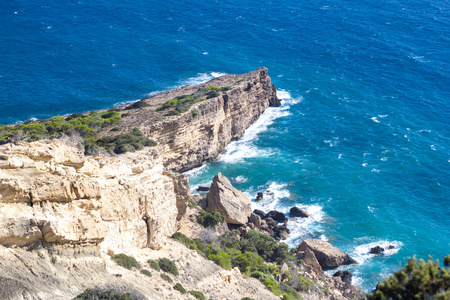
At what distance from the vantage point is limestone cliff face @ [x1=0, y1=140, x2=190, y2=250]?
2595cm

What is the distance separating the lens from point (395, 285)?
2042 centimetres

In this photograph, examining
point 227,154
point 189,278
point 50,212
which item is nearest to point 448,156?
point 227,154

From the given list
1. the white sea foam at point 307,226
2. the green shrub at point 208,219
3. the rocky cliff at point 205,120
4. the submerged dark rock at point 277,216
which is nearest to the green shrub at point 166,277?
the green shrub at point 208,219

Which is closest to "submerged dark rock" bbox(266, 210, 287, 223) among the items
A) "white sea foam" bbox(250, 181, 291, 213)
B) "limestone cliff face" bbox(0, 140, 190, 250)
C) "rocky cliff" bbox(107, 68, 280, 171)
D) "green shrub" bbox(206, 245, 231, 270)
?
"white sea foam" bbox(250, 181, 291, 213)

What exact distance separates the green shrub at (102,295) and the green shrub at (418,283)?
45.5 ft

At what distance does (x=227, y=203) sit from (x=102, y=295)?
34906 millimetres

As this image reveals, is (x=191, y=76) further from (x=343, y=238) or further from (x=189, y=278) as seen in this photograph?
(x=189, y=278)

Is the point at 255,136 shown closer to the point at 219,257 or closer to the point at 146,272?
the point at 219,257

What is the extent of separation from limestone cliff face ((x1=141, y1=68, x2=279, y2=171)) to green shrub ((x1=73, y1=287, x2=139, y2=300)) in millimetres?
39498

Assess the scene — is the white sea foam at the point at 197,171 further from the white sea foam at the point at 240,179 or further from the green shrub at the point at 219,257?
the green shrub at the point at 219,257

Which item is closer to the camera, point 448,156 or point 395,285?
point 395,285

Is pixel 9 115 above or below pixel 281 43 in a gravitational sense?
below

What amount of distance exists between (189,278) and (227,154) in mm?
46061

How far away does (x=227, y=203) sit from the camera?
59.3 m
